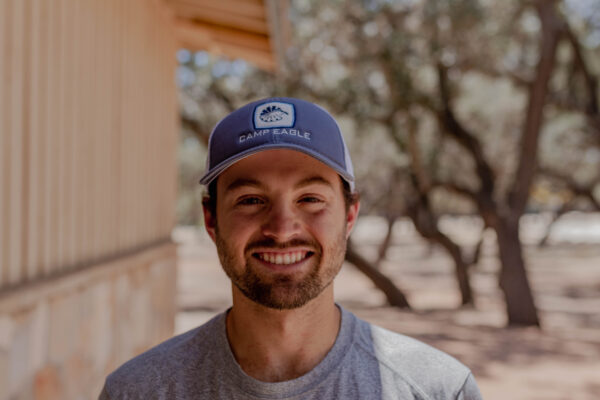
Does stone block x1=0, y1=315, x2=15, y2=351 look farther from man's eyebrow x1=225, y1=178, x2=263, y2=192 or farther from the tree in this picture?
the tree

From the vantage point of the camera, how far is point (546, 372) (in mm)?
7008

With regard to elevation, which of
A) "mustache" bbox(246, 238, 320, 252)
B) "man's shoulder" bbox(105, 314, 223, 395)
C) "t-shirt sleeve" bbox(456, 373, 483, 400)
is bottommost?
"t-shirt sleeve" bbox(456, 373, 483, 400)

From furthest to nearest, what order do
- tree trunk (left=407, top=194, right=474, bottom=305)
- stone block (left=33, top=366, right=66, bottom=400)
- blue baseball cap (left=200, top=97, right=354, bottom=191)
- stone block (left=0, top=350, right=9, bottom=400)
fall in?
tree trunk (left=407, top=194, right=474, bottom=305) < stone block (left=33, top=366, right=66, bottom=400) < stone block (left=0, top=350, right=9, bottom=400) < blue baseball cap (left=200, top=97, right=354, bottom=191)

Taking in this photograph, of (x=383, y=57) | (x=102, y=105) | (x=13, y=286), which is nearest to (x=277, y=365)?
(x=13, y=286)

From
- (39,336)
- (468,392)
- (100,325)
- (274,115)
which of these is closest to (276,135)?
(274,115)

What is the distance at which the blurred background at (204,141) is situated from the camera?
320 centimetres

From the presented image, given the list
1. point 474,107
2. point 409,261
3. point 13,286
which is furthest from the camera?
point 409,261

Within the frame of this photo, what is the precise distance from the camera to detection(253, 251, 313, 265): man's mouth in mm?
1631

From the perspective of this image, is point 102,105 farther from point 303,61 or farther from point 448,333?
point 303,61

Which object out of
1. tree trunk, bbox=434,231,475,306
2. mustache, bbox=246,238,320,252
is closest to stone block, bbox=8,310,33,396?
mustache, bbox=246,238,320,252

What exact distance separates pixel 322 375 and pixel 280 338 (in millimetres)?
161

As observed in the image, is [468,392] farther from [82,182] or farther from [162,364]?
[82,182]

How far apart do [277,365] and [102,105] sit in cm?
325

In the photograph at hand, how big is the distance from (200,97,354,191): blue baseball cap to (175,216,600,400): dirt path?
16.9 feet
